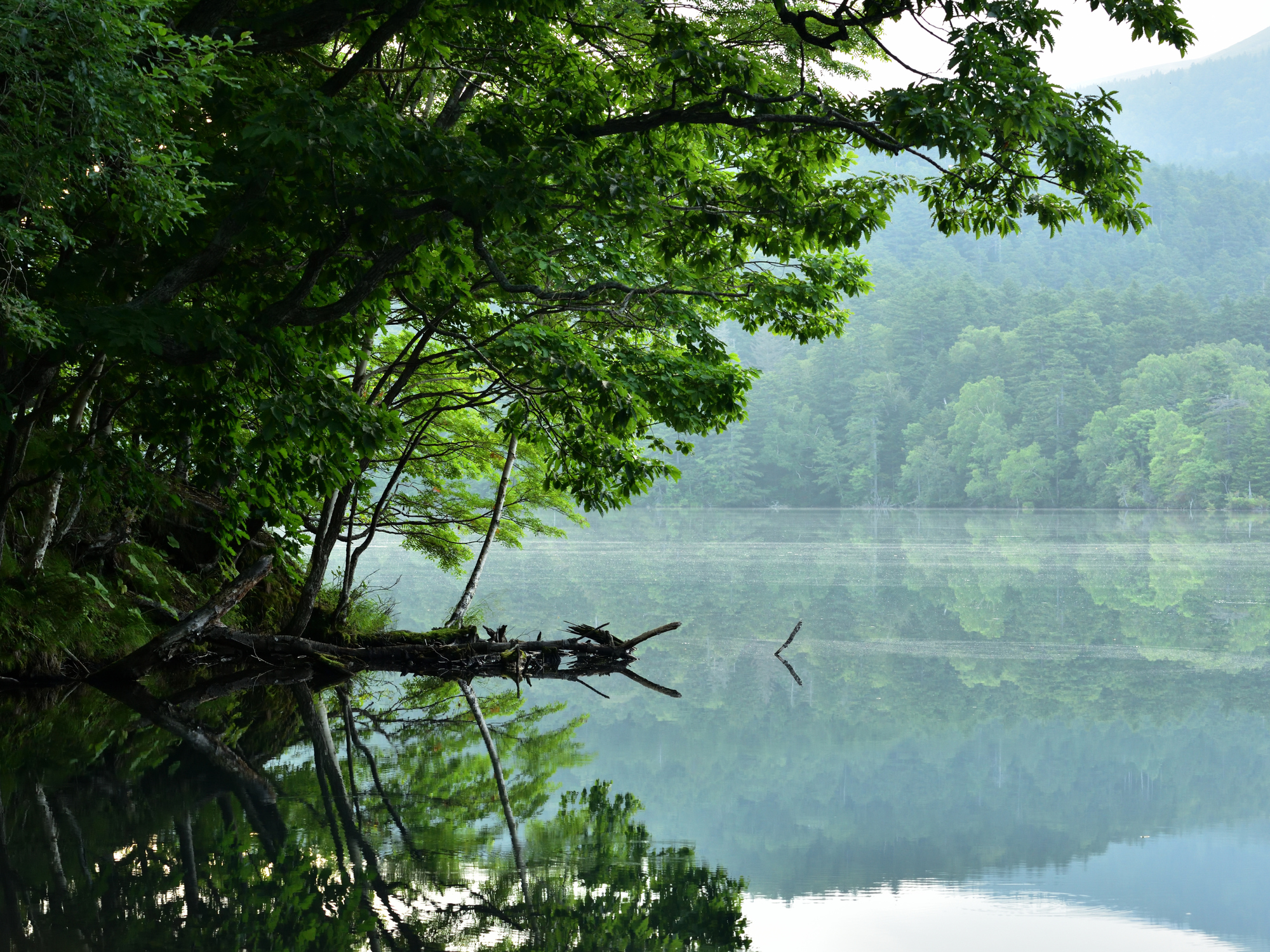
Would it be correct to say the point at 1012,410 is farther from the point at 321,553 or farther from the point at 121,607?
the point at 121,607

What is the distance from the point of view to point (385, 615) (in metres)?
14.8

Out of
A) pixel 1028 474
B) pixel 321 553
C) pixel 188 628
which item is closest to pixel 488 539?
pixel 321 553

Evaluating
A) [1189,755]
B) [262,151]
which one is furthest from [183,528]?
[1189,755]

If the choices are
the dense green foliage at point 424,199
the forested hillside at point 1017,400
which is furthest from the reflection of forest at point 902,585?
the forested hillside at point 1017,400

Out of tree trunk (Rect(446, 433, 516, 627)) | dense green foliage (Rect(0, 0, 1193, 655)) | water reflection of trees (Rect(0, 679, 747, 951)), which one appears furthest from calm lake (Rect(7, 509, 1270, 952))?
dense green foliage (Rect(0, 0, 1193, 655))

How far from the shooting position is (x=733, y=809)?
7.73m

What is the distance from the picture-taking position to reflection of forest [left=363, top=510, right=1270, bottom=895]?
726cm

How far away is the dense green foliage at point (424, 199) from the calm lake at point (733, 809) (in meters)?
2.15

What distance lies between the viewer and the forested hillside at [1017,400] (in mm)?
76688

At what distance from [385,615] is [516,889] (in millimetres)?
9742

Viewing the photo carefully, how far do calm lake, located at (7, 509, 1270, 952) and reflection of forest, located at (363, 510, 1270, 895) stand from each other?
44 mm

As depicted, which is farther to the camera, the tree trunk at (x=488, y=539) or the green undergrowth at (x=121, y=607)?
the tree trunk at (x=488, y=539)

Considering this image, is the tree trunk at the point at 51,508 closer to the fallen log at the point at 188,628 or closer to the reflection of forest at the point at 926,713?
the fallen log at the point at 188,628

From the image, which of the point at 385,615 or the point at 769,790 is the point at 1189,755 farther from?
the point at 385,615
